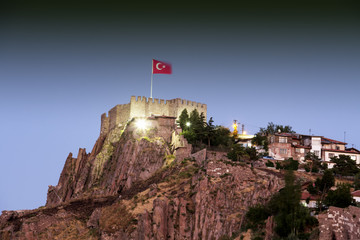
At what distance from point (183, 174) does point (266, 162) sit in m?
15.8

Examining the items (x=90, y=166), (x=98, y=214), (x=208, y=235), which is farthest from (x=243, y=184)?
(x=90, y=166)

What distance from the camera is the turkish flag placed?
84062 mm

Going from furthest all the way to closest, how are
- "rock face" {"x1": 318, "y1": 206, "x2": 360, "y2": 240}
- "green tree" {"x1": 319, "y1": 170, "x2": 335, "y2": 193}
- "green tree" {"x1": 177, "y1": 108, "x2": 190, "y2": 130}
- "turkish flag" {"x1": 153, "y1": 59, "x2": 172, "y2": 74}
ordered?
"turkish flag" {"x1": 153, "y1": 59, "x2": 172, "y2": 74} → "green tree" {"x1": 177, "y1": 108, "x2": 190, "y2": 130} → "green tree" {"x1": 319, "y1": 170, "x2": 335, "y2": 193} → "rock face" {"x1": 318, "y1": 206, "x2": 360, "y2": 240}

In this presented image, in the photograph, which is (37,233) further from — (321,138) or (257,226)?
(321,138)

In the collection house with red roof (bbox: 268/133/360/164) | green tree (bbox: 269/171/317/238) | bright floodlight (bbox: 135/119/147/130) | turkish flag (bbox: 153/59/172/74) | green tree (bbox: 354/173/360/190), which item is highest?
turkish flag (bbox: 153/59/172/74)

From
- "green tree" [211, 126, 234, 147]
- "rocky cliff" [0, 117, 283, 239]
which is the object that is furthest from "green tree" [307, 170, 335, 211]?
"green tree" [211, 126, 234, 147]

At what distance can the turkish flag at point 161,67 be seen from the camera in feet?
276

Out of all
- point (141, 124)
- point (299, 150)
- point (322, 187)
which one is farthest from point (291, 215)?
point (141, 124)

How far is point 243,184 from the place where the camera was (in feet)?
184

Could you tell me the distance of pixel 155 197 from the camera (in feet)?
191

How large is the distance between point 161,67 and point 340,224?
185 ft

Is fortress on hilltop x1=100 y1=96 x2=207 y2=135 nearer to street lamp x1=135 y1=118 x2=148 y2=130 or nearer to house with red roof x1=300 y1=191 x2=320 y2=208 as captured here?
street lamp x1=135 y1=118 x2=148 y2=130

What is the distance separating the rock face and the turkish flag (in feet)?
179

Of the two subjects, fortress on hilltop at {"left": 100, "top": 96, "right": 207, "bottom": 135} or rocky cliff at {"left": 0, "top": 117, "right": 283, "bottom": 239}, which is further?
fortress on hilltop at {"left": 100, "top": 96, "right": 207, "bottom": 135}
